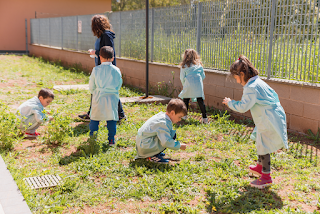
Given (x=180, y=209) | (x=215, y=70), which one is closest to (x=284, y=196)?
(x=180, y=209)

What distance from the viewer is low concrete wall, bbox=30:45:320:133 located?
219 inches

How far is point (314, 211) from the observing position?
10.3 ft

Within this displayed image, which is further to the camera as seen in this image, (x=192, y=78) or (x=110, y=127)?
(x=192, y=78)

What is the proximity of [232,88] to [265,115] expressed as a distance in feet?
11.5

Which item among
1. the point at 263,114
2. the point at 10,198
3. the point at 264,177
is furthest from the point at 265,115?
the point at 10,198

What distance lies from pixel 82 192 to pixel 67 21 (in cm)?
1433

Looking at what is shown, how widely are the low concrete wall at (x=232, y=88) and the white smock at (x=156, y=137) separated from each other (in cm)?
107

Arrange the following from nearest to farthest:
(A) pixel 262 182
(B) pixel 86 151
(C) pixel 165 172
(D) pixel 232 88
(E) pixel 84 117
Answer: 1. (A) pixel 262 182
2. (C) pixel 165 172
3. (B) pixel 86 151
4. (E) pixel 84 117
5. (D) pixel 232 88

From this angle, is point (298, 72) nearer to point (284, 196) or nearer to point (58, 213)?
point (284, 196)

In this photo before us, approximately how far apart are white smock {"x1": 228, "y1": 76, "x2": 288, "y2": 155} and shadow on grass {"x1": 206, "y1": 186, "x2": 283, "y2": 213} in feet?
1.47

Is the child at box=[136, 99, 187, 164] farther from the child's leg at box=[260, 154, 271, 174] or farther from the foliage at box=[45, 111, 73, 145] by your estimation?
the foliage at box=[45, 111, 73, 145]

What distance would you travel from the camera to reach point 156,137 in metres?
4.28

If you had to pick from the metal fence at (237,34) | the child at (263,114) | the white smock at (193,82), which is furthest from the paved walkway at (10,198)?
the metal fence at (237,34)

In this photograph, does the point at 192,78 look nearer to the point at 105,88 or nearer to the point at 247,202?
the point at 105,88
